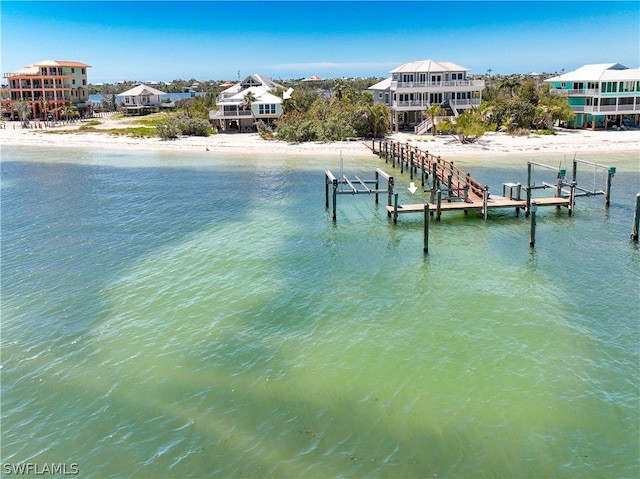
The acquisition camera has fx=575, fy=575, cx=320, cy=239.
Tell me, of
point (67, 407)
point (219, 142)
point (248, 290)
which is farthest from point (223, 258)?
point (219, 142)

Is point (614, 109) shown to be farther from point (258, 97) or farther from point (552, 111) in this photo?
point (258, 97)

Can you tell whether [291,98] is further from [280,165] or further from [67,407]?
[67,407]

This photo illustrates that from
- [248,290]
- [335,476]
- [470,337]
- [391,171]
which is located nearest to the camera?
[335,476]

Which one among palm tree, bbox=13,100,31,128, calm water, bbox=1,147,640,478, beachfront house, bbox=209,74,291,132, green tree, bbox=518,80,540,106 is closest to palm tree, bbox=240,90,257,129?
beachfront house, bbox=209,74,291,132

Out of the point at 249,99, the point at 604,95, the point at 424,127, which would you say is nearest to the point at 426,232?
the point at 424,127

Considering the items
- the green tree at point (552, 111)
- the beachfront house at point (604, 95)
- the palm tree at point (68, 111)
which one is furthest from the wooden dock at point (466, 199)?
the palm tree at point (68, 111)

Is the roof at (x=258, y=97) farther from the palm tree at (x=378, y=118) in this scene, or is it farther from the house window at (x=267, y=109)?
the palm tree at (x=378, y=118)
